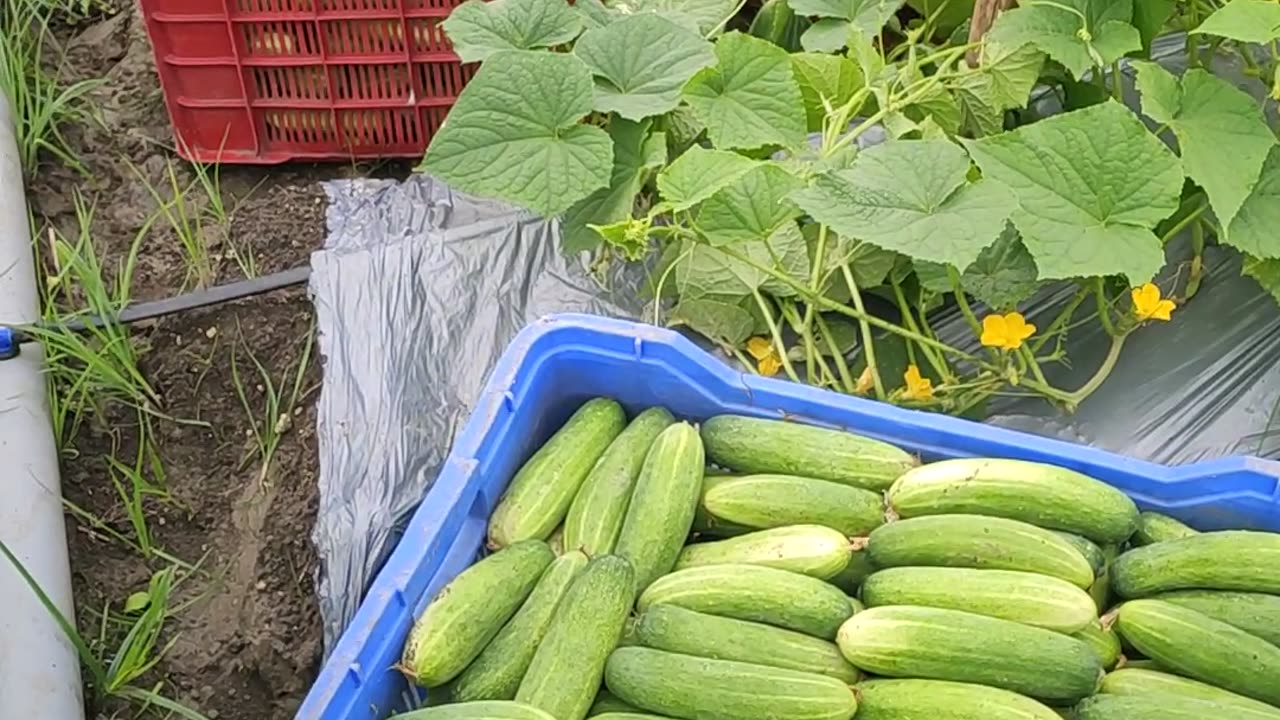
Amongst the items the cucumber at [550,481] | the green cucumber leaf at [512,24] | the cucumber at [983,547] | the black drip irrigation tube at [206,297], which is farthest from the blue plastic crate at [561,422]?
the black drip irrigation tube at [206,297]

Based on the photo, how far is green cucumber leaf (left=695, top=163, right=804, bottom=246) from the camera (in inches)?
65.7

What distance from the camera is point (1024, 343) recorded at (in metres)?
1.73

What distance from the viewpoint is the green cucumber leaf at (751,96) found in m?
1.79

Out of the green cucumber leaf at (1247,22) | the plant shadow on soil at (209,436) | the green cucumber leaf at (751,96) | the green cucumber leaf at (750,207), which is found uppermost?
the green cucumber leaf at (1247,22)

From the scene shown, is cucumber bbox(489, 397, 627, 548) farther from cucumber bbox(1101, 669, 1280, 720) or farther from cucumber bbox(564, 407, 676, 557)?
cucumber bbox(1101, 669, 1280, 720)

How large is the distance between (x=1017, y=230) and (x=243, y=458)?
120cm

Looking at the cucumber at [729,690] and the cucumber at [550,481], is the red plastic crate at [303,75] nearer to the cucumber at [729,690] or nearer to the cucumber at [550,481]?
the cucumber at [550,481]

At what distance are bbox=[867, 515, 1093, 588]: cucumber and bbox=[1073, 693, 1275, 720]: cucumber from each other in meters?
0.14

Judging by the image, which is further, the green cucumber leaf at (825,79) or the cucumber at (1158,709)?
the green cucumber leaf at (825,79)

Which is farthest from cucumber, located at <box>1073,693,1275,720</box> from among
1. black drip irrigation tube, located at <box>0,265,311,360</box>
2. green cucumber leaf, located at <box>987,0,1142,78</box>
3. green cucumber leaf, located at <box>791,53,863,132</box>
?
black drip irrigation tube, located at <box>0,265,311,360</box>

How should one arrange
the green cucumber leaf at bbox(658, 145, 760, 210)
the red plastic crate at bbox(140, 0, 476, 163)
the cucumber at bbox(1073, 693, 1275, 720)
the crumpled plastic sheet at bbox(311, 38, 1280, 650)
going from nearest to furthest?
the cucumber at bbox(1073, 693, 1275, 720), the green cucumber leaf at bbox(658, 145, 760, 210), the crumpled plastic sheet at bbox(311, 38, 1280, 650), the red plastic crate at bbox(140, 0, 476, 163)

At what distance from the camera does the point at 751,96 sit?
5.94ft

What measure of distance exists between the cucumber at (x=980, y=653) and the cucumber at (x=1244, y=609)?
13cm

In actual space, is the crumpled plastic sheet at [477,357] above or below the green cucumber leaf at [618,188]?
below
